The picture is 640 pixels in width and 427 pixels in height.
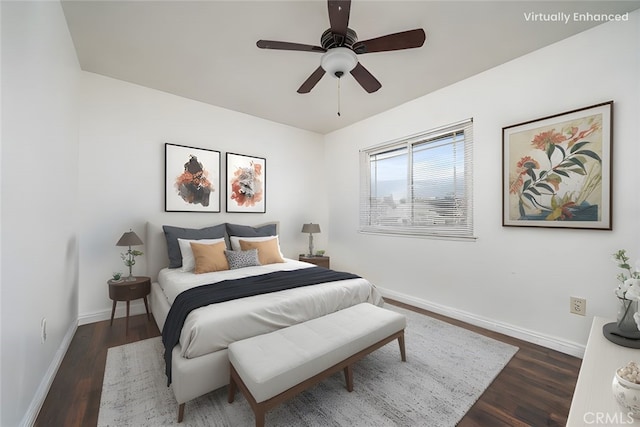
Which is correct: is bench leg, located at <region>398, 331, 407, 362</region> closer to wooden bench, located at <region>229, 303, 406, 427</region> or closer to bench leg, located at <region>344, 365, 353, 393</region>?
wooden bench, located at <region>229, 303, 406, 427</region>

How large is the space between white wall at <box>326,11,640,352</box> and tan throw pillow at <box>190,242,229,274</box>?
224 cm

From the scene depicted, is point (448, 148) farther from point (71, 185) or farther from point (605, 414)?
point (71, 185)

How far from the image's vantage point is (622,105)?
6.55 feet

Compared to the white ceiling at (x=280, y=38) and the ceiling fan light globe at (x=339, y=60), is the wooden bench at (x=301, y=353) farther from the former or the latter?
the white ceiling at (x=280, y=38)

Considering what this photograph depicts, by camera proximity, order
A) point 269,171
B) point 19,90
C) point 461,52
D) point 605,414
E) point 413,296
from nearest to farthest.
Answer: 1. point 605,414
2. point 19,90
3. point 461,52
4. point 413,296
5. point 269,171

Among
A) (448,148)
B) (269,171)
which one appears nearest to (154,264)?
(269,171)

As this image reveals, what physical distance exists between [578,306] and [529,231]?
0.70m

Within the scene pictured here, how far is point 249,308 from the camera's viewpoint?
1825mm

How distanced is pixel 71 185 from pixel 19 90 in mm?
1451

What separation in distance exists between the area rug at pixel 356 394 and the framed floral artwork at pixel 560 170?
1249mm

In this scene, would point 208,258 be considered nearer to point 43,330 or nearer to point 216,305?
point 216,305

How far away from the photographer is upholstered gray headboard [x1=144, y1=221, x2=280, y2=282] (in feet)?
9.98

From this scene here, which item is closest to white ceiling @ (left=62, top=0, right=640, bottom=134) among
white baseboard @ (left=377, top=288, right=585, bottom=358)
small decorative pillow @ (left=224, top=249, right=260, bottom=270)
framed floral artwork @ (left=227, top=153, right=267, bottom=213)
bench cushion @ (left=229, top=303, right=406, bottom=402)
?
framed floral artwork @ (left=227, top=153, right=267, bottom=213)

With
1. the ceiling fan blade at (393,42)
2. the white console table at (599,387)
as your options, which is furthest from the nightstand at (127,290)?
the white console table at (599,387)
